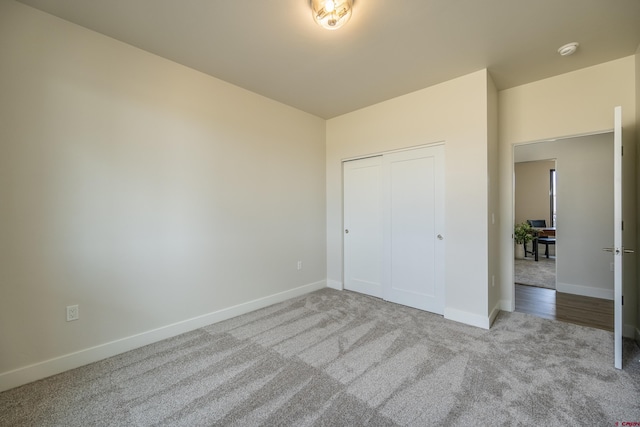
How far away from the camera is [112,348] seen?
7.44 feet

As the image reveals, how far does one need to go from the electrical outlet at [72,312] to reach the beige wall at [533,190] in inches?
368

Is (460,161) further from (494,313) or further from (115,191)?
(115,191)

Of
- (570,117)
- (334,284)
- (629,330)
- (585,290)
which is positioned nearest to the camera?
(629,330)

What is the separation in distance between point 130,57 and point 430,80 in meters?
3.05

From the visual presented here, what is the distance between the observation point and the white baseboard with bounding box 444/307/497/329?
2.76m

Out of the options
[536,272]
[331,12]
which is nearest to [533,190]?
[536,272]

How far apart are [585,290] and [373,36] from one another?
4596 millimetres

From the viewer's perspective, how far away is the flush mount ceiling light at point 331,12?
1835 millimetres

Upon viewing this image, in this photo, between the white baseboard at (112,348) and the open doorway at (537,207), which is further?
the open doorway at (537,207)

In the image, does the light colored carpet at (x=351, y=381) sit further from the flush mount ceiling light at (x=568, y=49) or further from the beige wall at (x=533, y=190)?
the beige wall at (x=533, y=190)

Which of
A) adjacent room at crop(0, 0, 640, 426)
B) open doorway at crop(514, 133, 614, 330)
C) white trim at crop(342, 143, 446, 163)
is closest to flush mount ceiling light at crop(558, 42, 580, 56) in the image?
adjacent room at crop(0, 0, 640, 426)

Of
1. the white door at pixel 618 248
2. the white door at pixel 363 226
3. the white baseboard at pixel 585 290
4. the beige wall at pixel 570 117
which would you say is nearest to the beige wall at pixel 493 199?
the beige wall at pixel 570 117

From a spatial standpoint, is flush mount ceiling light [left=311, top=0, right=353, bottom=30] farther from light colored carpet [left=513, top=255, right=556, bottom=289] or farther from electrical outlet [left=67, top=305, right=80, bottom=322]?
light colored carpet [left=513, top=255, right=556, bottom=289]

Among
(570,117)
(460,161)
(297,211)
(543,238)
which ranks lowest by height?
(543,238)
